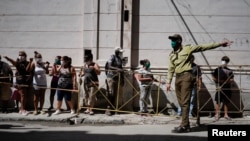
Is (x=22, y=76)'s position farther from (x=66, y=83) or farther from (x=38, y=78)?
(x=66, y=83)

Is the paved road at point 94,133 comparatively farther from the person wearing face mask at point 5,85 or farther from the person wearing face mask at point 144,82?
the person wearing face mask at point 5,85

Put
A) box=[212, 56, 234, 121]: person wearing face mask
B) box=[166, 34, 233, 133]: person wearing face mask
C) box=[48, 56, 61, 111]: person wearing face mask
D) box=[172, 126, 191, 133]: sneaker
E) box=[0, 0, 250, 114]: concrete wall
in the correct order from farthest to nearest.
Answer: box=[0, 0, 250, 114]: concrete wall
box=[48, 56, 61, 111]: person wearing face mask
box=[212, 56, 234, 121]: person wearing face mask
box=[166, 34, 233, 133]: person wearing face mask
box=[172, 126, 191, 133]: sneaker

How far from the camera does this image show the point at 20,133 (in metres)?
7.04

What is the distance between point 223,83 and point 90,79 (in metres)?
3.91

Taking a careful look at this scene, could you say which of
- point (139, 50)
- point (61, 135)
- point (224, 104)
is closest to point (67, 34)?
point (139, 50)

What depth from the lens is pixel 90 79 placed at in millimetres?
9367

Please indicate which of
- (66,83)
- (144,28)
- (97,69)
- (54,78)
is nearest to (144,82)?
(97,69)

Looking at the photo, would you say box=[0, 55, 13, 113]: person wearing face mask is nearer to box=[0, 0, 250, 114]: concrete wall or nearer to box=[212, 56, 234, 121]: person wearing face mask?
box=[0, 0, 250, 114]: concrete wall

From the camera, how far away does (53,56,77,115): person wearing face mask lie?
932cm

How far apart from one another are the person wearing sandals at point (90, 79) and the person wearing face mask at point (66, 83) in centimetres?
37

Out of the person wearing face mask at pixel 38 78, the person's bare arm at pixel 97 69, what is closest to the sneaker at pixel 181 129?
the person's bare arm at pixel 97 69

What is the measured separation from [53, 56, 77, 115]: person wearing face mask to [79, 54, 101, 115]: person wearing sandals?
0.37 m

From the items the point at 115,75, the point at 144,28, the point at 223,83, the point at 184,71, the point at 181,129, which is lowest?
the point at 181,129

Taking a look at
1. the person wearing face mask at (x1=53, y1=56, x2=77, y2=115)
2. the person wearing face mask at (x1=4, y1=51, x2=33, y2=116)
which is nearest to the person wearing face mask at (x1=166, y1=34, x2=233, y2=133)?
the person wearing face mask at (x1=53, y1=56, x2=77, y2=115)
